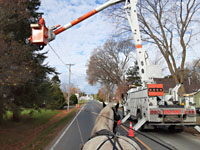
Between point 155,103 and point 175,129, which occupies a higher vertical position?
point 155,103

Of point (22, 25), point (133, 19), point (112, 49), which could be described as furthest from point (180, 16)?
point (112, 49)

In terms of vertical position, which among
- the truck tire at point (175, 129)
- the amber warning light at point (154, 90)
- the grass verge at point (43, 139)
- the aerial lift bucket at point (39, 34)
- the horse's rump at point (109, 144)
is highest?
the aerial lift bucket at point (39, 34)

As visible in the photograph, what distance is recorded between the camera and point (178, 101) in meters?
9.29

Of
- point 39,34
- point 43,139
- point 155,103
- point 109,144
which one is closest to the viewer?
point 109,144

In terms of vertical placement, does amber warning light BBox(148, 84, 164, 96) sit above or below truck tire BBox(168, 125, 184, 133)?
above

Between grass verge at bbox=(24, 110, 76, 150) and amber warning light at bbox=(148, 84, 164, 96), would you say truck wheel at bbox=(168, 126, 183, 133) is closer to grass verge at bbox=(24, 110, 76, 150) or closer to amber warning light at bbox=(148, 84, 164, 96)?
amber warning light at bbox=(148, 84, 164, 96)

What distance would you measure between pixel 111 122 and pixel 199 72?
56925 millimetres

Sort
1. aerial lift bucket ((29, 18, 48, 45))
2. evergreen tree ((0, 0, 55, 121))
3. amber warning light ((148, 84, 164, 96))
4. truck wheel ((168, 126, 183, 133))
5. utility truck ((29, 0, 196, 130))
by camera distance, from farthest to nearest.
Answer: truck wheel ((168, 126, 183, 133))
amber warning light ((148, 84, 164, 96))
utility truck ((29, 0, 196, 130))
evergreen tree ((0, 0, 55, 121))
aerial lift bucket ((29, 18, 48, 45))

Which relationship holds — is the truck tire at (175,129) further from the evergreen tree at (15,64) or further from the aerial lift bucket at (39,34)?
the aerial lift bucket at (39,34)

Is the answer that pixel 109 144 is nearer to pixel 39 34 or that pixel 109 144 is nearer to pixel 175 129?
pixel 39 34

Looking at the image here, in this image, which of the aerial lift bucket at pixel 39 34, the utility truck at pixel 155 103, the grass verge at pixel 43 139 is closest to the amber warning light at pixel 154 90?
the utility truck at pixel 155 103

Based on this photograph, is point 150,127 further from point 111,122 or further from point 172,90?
point 111,122

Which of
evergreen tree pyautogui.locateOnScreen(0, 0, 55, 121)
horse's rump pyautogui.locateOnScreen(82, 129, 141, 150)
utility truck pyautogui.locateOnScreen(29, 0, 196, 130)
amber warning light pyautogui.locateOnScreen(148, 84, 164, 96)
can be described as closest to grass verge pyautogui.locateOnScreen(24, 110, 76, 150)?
Answer: evergreen tree pyautogui.locateOnScreen(0, 0, 55, 121)

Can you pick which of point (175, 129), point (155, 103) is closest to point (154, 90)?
point (155, 103)
